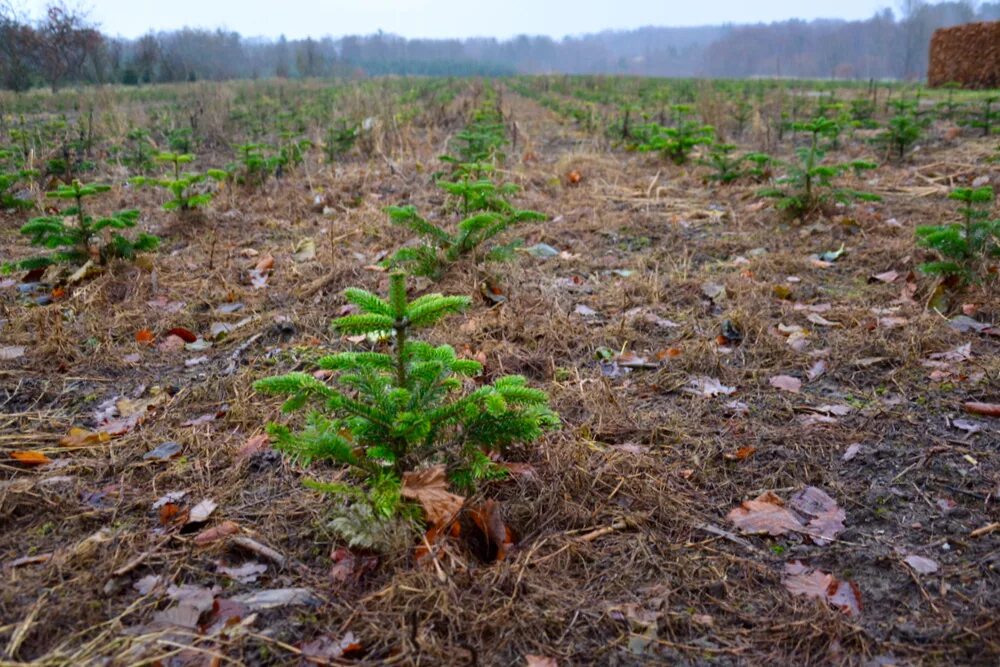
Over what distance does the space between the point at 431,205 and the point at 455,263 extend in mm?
2434

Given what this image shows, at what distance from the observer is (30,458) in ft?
8.48

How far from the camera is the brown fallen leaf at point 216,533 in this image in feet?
7.01

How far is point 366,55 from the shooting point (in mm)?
114062

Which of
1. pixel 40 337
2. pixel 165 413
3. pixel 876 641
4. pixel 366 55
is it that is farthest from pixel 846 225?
pixel 366 55

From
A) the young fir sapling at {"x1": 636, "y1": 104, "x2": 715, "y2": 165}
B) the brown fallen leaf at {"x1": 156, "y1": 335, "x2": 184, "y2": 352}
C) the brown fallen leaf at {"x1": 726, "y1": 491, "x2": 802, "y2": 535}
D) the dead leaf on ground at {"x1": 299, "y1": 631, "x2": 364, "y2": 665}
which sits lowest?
the dead leaf on ground at {"x1": 299, "y1": 631, "x2": 364, "y2": 665}

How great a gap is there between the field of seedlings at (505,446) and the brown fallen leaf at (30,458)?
24mm

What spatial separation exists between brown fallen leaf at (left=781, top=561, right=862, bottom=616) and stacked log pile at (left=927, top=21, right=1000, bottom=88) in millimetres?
22040

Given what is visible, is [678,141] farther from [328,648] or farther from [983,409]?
[328,648]

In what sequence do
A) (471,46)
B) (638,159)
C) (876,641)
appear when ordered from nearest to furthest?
(876,641)
(638,159)
(471,46)

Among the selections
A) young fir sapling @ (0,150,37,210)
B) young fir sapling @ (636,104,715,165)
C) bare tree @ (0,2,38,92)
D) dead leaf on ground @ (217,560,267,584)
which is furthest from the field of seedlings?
bare tree @ (0,2,38,92)

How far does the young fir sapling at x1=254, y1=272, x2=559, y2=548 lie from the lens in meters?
2.00

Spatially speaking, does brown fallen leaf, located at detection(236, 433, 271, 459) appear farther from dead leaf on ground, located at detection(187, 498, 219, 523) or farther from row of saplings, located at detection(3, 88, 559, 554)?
row of saplings, located at detection(3, 88, 559, 554)

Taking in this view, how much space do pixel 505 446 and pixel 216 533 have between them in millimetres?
976

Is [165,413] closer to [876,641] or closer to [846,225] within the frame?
[876,641]
